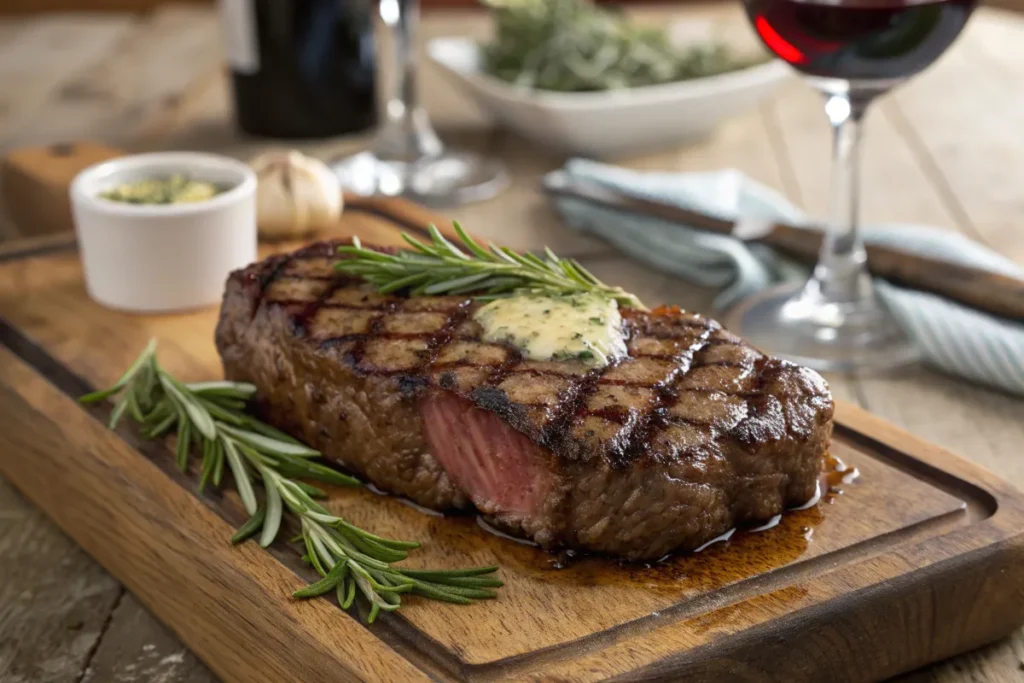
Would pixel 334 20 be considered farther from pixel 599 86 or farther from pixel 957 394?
pixel 957 394

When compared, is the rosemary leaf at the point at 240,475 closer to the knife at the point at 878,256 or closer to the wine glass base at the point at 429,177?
the knife at the point at 878,256

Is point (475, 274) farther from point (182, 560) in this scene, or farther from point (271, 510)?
point (182, 560)

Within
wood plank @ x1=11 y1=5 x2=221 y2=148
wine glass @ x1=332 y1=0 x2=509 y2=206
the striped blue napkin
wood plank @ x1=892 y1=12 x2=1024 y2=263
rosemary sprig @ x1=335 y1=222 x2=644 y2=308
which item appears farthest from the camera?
wood plank @ x1=11 y1=5 x2=221 y2=148

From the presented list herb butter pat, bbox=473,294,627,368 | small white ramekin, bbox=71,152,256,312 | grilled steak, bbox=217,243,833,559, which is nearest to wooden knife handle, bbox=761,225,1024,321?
grilled steak, bbox=217,243,833,559

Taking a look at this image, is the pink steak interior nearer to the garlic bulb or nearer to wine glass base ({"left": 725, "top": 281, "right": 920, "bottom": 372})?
wine glass base ({"left": 725, "top": 281, "right": 920, "bottom": 372})

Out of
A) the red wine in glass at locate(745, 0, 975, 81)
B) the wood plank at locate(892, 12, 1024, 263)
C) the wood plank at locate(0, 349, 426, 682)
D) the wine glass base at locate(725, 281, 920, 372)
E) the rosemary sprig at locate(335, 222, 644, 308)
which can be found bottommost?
the wood plank at locate(892, 12, 1024, 263)

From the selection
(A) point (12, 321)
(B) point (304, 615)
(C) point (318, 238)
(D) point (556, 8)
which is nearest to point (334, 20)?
(D) point (556, 8)

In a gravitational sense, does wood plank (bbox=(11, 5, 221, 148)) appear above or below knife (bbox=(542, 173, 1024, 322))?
below
